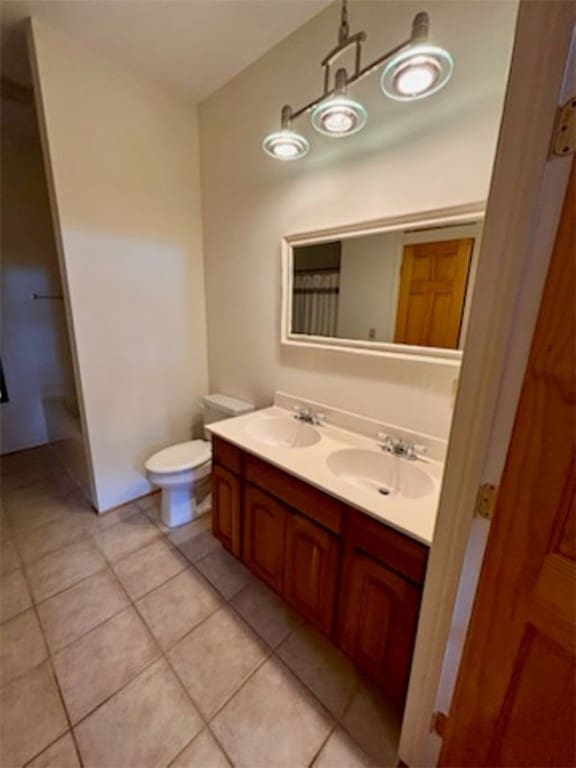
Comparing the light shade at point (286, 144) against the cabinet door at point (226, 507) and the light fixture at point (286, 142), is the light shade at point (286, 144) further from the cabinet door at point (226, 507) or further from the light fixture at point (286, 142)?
the cabinet door at point (226, 507)

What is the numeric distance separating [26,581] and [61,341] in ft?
7.42

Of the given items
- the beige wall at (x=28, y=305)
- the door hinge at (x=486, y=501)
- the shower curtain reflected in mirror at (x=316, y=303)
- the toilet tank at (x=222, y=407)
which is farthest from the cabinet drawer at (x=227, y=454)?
the beige wall at (x=28, y=305)

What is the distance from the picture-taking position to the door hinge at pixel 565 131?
562mm

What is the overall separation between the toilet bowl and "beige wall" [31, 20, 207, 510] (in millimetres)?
384

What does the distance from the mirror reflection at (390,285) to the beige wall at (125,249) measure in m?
1.00

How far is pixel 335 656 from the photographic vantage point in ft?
4.66

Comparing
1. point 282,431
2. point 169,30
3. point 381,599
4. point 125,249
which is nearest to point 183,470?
point 282,431

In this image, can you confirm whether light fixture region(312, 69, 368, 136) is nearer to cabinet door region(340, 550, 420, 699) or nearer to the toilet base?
cabinet door region(340, 550, 420, 699)

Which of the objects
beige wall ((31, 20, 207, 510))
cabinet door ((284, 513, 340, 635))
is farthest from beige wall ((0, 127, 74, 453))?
cabinet door ((284, 513, 340, 635))

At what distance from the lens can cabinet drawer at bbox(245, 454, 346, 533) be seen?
1.23 metres

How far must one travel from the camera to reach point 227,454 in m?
1.67

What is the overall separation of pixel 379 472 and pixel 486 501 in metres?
0.75

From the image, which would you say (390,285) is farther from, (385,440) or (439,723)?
(439,723)

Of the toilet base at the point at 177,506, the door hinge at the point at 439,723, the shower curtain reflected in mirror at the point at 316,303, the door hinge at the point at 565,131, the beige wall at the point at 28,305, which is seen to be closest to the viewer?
the door hinge at the point at 565,131
